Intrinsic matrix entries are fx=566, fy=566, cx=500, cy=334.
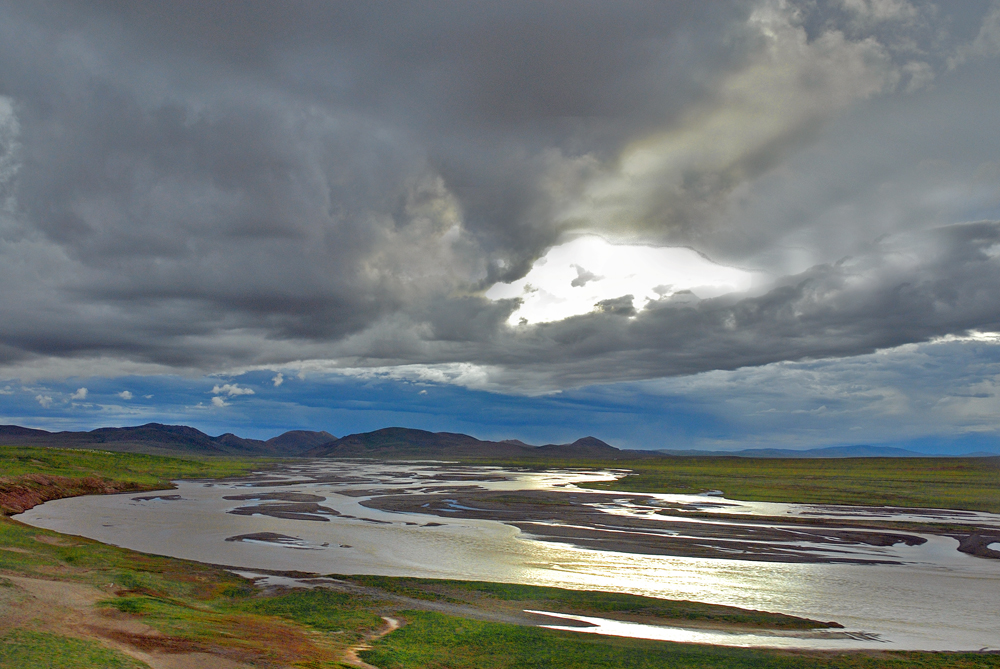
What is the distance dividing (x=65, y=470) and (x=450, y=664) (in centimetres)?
11531

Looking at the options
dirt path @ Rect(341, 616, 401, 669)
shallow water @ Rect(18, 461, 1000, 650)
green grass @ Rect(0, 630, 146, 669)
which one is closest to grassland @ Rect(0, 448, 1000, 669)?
green grass @ Rect(0, 630, 146, 669)

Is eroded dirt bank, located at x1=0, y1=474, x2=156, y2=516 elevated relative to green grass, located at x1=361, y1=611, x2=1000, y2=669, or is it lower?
lower

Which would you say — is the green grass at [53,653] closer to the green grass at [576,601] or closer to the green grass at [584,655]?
the green grass at [584,655]

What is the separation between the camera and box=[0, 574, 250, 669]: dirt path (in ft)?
63.0

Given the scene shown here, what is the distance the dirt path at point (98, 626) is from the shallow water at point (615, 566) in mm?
16489

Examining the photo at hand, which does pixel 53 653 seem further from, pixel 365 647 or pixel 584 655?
pixel 584 655

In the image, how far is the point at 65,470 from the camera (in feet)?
347

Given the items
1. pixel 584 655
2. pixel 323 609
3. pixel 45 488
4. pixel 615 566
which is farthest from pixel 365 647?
pixel 45 488

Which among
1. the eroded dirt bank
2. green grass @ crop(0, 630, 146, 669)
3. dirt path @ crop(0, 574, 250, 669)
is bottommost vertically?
the eroded dirt bank

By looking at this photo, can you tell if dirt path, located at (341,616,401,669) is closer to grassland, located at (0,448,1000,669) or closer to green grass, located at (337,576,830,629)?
grassland, located at (0,448,1000,669)

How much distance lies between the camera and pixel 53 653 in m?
17.6

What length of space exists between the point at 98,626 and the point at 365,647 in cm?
1022

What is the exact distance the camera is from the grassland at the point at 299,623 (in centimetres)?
2012

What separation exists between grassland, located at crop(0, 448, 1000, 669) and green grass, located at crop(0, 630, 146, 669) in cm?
6
